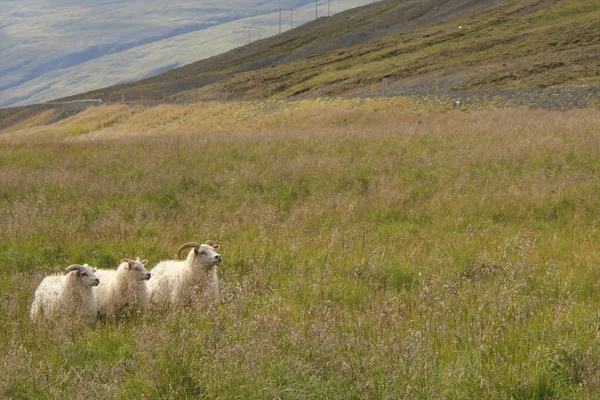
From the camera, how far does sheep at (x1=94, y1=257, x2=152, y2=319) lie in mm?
7508

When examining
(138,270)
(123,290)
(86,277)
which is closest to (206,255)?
(138,270)

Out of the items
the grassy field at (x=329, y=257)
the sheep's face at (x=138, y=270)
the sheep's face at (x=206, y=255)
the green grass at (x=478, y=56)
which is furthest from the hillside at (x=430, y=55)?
the sheep's face at (x=138, y=270)

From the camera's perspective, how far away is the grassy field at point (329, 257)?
13.7 feet

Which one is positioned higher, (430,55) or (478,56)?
(430,55)

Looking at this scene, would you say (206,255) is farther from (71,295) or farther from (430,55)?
(430,55)

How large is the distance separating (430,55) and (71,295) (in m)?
65.6

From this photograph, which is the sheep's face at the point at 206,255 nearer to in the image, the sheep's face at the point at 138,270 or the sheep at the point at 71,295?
the sheep's face at the point at 138,270

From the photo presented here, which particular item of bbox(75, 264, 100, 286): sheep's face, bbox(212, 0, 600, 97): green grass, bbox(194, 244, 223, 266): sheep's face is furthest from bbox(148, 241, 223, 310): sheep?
bbox(212, 0, 600, 97): green grass

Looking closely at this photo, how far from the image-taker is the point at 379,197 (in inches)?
479

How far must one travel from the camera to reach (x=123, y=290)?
7.68m

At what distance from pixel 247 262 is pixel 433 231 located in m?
3.30

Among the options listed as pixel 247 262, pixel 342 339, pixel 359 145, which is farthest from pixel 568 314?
pixel 359 145

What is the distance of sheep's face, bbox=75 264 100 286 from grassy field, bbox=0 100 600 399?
0.69 meters

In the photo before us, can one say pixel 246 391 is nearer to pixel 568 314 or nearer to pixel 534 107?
pixel 568 314
